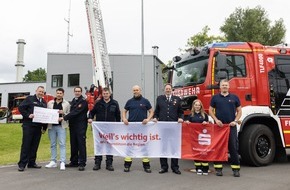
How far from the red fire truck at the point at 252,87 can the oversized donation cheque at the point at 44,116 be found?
3317 mm

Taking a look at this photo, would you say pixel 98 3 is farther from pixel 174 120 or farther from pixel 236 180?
pixel 236 180

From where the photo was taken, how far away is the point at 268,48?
9.23 meters

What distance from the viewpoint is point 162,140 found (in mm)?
8227

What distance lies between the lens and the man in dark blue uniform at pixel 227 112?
762cm

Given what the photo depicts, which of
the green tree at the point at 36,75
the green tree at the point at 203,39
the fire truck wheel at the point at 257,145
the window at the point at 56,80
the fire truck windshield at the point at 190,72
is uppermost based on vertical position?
the green tree at the point at 36,75

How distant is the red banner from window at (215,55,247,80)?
4.93 feet

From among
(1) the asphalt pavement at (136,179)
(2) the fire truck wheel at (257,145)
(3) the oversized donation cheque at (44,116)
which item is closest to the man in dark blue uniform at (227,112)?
(1) the asphalt pavement at (136,179)

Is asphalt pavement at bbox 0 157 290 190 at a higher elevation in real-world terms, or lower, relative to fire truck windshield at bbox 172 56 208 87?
lower

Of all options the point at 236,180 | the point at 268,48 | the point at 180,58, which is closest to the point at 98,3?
the point at 180,58

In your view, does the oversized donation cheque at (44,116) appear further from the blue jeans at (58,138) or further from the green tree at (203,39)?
Answer: the green tree at (203,39)

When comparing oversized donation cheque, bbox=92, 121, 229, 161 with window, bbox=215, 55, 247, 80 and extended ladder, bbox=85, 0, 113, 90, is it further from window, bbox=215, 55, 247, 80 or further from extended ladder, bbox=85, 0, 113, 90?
extended ladder, bbox=85, 0, 113, 90

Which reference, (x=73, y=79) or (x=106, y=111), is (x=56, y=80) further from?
(x=106, y=111)

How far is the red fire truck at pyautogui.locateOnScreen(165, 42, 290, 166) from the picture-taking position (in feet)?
27.9

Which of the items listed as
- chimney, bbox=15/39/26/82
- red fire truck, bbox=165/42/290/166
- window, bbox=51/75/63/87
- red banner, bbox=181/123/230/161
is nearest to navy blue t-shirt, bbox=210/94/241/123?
red banner, bbox=181/123/230/161
